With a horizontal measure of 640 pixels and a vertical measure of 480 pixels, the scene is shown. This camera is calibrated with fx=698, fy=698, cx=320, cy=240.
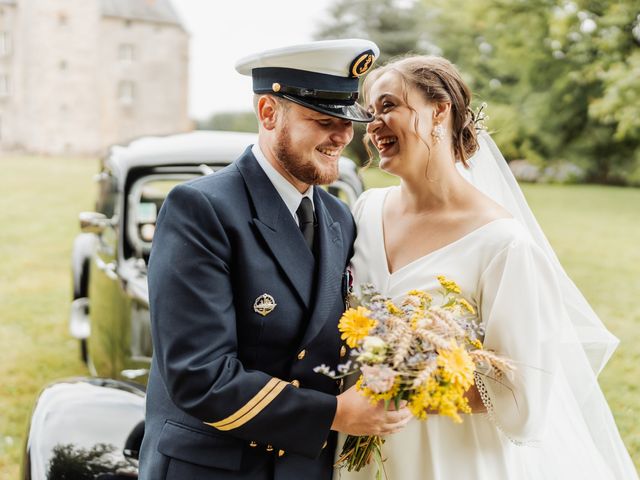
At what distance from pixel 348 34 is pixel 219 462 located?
29.9m

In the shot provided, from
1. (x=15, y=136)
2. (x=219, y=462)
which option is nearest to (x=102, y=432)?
(x=219, y=462)

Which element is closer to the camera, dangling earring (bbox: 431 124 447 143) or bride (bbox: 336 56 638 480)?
bride (bbox: 336 56 638 480)

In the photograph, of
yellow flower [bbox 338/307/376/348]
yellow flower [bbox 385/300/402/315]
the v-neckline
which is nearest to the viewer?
yellow flower [bbox 338/307/376/348]

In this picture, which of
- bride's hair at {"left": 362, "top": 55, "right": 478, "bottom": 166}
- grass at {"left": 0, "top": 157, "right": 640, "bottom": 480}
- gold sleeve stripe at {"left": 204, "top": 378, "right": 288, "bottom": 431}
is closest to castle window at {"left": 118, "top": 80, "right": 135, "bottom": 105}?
grass at {"left": 0, "top": 157, "right": 640, "bottom": 480}

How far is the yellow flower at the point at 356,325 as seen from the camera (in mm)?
1691

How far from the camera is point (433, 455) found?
2176mm

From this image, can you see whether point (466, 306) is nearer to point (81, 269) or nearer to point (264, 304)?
point (264, 304)

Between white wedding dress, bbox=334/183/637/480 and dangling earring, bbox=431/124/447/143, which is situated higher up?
dangling earring, bbox=431/124/447/143

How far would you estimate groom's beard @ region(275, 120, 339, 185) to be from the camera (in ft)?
6.59

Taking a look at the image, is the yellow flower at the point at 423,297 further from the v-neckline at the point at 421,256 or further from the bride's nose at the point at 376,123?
the bride's nose at the point at 376,123

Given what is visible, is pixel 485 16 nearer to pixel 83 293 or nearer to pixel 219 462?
pixel 83 293

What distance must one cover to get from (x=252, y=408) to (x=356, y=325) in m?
0.35

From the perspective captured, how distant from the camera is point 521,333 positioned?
2.03 metres

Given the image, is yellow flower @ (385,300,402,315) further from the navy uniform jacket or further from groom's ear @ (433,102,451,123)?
groom's ear @ (433,102,451,123)
